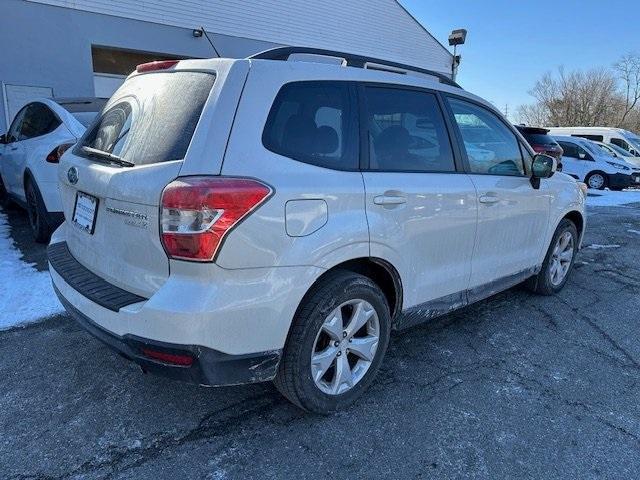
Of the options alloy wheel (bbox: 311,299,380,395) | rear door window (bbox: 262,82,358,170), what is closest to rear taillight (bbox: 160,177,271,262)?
rear door window (bbox: 262,82,358,170)

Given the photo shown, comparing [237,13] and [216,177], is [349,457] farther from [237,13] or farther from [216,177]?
[237,13]

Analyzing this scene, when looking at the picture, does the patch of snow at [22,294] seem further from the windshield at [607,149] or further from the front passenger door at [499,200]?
the windshield at [607,149]

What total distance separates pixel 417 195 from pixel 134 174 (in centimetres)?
152

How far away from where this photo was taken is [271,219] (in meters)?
2.15

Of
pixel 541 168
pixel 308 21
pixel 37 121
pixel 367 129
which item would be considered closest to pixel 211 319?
pixel 367 129

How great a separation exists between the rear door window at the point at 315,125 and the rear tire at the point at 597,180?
16.3 meters

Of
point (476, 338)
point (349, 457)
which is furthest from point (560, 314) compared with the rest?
point (349, 457)

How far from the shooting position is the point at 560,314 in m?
4.25

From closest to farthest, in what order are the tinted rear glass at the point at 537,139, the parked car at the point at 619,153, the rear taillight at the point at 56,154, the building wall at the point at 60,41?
the rear taillight at the point at 56,154
the building wall at the point at 60,41
the tinted rear glass at the point at 537,139
the parked car at the point at 619,153

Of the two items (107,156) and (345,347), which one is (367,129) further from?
Answer: (107,156)

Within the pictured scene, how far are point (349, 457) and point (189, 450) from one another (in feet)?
2.51

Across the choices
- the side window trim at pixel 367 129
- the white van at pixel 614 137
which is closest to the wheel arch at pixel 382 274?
the side window trim at pixel 367 129

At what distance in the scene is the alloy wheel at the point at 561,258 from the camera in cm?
459

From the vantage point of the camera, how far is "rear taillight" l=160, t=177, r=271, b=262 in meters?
2.04
